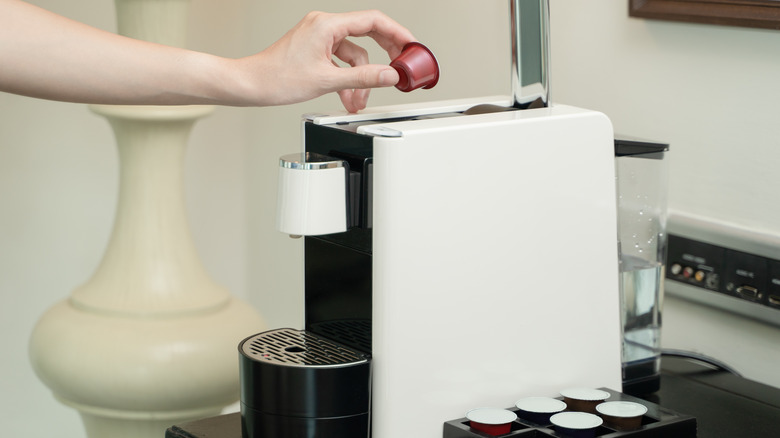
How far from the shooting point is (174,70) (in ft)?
2.51

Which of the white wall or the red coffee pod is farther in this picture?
the white wall

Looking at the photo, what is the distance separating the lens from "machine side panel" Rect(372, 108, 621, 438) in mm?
718

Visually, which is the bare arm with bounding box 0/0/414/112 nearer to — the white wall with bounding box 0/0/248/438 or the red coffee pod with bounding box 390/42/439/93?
the red coffee pod with bounding box 390/42/439/93

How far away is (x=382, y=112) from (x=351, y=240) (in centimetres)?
14

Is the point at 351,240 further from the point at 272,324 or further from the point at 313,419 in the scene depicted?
the point at 272,324

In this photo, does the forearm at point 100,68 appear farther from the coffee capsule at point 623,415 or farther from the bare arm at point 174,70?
the coffee capsule at point 623,415

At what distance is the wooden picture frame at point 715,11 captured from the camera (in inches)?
39.9

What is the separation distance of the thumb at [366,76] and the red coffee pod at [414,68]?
20 millimetres

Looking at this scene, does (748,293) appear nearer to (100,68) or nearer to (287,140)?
(100,68)

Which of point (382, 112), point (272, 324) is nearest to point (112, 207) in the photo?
point (272, 324)

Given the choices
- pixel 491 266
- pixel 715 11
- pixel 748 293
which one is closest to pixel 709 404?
pixel 748 293

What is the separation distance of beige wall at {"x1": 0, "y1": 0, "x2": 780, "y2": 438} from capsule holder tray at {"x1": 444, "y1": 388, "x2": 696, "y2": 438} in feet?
1.31

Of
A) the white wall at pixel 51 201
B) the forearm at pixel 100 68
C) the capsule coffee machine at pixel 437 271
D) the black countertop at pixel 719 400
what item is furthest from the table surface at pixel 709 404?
the white wall at pixel 51 201

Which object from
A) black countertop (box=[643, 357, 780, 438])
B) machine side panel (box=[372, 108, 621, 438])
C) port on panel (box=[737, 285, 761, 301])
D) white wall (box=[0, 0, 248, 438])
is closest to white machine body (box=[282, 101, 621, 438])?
machine side panel (box=[372, 108, 621, 438])
